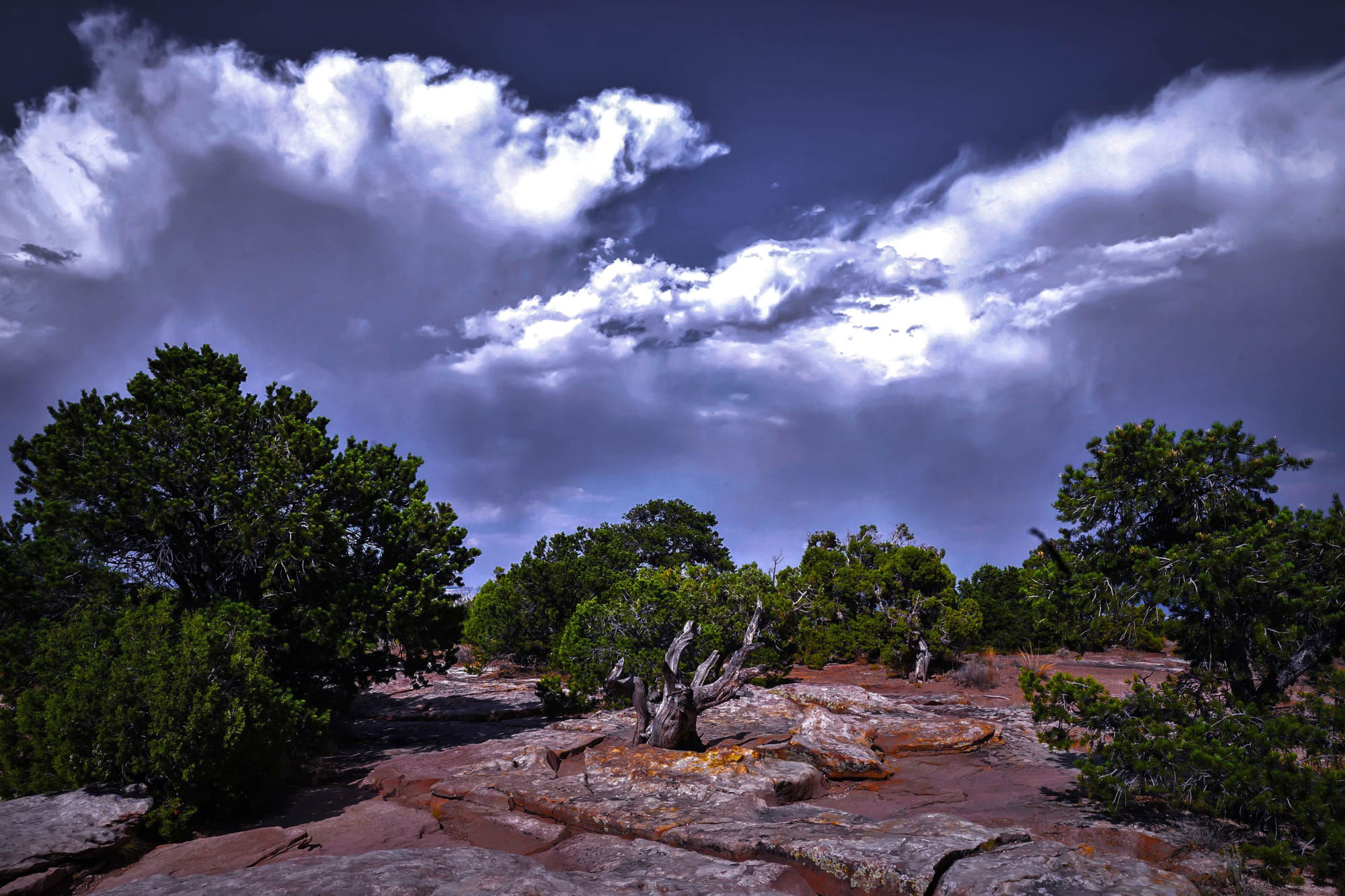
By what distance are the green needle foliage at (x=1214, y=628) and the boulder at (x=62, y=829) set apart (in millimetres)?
15108

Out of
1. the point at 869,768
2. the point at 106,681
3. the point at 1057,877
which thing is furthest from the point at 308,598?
the point at 1057,877

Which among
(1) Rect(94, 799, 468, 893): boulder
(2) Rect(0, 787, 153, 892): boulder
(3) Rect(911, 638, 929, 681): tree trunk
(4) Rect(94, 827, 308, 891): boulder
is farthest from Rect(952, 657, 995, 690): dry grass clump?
(2) Rect(0, 787, 153, 892): boulder

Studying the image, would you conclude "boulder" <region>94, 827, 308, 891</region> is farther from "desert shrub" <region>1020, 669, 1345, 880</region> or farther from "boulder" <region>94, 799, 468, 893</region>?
"desert shrub" <region>1020, 669, 1345, 880</region>

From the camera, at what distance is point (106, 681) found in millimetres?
12320

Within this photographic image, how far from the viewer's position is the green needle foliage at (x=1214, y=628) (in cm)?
965

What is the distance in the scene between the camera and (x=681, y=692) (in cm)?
1655

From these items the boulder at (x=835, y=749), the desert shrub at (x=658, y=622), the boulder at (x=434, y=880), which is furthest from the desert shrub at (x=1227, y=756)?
the desert shrub at (x=658, y=622)

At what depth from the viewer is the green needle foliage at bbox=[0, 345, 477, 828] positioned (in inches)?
512

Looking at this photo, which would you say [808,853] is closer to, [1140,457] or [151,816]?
[1140,457]

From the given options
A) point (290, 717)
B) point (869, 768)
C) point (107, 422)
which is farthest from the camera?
point (107, 422)

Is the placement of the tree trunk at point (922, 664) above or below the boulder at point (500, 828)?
above

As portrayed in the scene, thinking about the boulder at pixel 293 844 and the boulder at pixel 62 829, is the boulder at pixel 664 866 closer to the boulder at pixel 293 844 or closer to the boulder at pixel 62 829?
the boulder at pixel 293 844

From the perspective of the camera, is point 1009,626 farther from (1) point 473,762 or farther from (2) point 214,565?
(2) point 214,565

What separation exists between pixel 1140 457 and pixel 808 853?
918 centimetres
